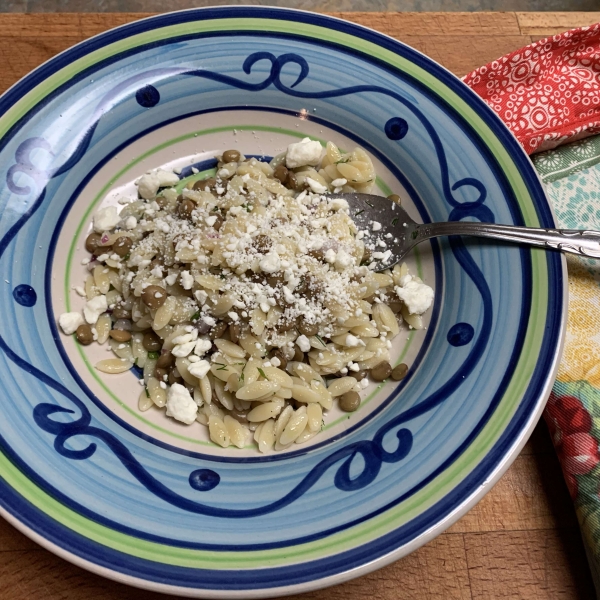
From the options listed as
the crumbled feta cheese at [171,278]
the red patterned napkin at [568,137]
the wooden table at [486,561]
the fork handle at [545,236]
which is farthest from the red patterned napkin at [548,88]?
the crumbled feta cheese at [171,278]

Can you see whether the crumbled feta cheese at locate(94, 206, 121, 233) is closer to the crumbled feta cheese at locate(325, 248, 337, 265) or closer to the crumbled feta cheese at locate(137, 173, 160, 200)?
the crumbled feta cheese at locate(137, 173, 160, 200)

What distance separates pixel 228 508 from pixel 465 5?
375 centimetres

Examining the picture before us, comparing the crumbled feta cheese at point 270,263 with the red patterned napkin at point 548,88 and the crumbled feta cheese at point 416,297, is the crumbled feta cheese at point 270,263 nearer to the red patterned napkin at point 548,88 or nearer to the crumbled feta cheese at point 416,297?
the crumbled feta cheese at point 416,297

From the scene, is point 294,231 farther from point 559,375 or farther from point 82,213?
point 559,375

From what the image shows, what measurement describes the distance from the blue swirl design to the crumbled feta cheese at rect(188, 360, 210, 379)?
321mm

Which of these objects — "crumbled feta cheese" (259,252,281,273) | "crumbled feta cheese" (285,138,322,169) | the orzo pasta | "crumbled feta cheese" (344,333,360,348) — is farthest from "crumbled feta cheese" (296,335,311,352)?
"crumbled feta cheese" (285,138,322,169)

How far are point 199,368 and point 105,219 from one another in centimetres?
71

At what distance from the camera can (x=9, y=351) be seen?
1.74 metres

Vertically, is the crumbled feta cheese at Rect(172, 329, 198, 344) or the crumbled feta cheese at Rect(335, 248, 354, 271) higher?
the crumbled feta cheese at Rect(335, 248, 354, 271)

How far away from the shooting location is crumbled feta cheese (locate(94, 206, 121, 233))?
2113 millimetres

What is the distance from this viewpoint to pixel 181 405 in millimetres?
1865

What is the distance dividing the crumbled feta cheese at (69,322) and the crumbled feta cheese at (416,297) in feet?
3.77

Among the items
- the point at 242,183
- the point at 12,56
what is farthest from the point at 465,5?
the point at 12,56

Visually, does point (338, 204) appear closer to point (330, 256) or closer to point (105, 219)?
point (330, 256)
